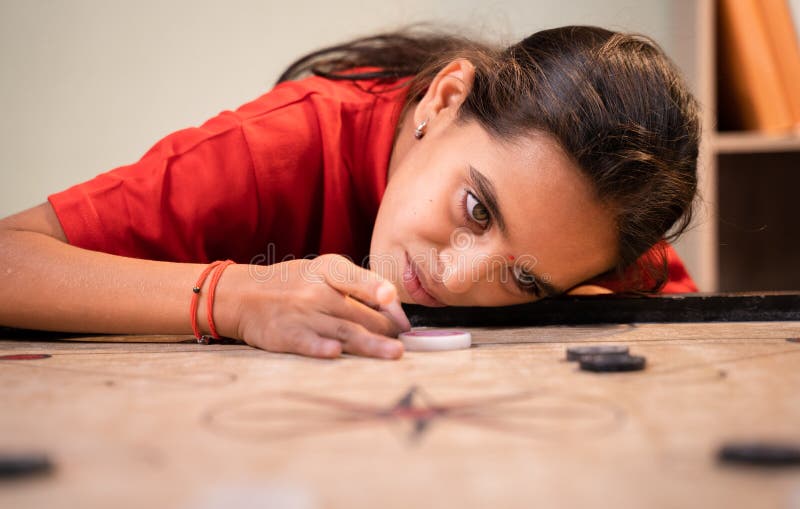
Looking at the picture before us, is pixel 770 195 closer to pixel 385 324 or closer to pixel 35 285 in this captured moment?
pixel 385 324

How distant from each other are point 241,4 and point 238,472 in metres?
1.85

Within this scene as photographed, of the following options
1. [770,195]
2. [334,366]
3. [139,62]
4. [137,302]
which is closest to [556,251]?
[334,366]

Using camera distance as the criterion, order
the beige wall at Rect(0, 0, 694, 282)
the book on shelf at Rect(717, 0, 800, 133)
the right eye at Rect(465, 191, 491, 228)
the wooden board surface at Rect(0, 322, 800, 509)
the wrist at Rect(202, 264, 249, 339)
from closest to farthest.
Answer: the wooden board surface at Rect(0, 322, 800, 509) < the wrist at Rect(202, 264, 249, 339) < the right eye at Rect(465, 191, 491, 228) < the book on shelf at Rect(717, 0, 800, 133) < the beige wall at Rect(0, 0, 694, 282)

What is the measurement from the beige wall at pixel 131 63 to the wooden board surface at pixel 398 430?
1.44 m

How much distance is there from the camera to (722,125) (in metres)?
1.80

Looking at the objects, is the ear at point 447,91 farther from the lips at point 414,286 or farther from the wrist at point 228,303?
the wrist at point 228,303

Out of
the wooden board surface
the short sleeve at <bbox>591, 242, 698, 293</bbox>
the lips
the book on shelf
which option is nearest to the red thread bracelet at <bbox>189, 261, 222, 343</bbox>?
the wooden board surface

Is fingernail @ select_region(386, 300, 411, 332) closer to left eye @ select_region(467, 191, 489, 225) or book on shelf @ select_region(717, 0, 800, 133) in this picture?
left eye @ select_region(467, 191, 489, 225)

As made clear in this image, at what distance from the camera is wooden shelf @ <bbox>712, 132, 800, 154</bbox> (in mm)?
1689

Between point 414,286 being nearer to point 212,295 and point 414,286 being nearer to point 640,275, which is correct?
point 212,295

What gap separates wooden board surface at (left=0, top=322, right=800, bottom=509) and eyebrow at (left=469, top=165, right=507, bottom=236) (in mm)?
249

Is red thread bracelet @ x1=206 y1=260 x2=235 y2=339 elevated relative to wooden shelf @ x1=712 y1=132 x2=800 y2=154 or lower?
elevated

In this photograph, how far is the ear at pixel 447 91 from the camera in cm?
110

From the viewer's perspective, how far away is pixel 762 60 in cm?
165
